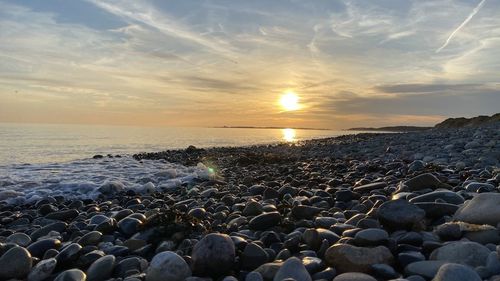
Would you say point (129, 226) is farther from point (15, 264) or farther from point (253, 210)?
point (253, 210)

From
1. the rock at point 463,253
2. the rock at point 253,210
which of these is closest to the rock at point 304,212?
the rock at point 253,210

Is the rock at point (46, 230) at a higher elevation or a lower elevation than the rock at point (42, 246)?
lower

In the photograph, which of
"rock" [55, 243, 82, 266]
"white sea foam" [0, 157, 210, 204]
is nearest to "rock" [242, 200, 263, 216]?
"rock" [55, 243, 82, 266]

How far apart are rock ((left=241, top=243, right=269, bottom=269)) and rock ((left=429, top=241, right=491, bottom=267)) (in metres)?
1.53

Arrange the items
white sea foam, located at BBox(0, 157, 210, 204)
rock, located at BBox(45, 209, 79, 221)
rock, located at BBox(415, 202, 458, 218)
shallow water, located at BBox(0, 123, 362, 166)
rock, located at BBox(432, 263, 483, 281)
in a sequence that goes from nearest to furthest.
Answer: rock, located at BBox(432, 263, 483, 281), rock, located at BBox(415, 202, 458, 218), rock, located at BBox(45, 209, 79, 221), white sea foam, located at BBox(0, 157, 210, 204), shallow water, located at BBox(0, 123, 362, 166)

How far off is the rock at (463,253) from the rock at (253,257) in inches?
60.2

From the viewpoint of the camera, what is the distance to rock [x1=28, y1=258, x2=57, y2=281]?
12.9ft

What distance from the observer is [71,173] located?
14.8m

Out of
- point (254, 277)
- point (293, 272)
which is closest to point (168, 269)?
point (254, 277)

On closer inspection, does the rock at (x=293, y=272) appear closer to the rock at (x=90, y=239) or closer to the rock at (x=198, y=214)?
the rock at (x=198, y=214)

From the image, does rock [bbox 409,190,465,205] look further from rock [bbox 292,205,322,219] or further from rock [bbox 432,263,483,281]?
rock [bbox 432,263,483,281]

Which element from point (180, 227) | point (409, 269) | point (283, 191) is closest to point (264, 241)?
point (180, 227)

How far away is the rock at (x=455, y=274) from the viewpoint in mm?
2664

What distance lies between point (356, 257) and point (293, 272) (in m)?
0.59
